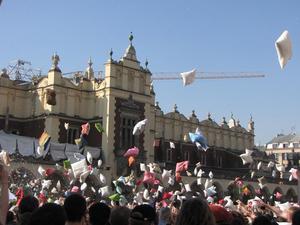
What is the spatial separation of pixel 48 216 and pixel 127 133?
38216 millimetres

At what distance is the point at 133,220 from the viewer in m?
6.04

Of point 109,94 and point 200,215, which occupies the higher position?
point 109,94

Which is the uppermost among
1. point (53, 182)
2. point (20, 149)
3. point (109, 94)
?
point (109, 94)

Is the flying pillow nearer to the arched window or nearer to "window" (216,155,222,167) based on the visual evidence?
the arched window

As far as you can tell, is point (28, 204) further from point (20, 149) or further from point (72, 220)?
point (20, 149)

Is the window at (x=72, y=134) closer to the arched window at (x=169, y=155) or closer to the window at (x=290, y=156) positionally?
the arched window at (x=169, y=155)

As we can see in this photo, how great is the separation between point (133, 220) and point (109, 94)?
3541 cm

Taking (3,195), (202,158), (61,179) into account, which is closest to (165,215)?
(3,195)

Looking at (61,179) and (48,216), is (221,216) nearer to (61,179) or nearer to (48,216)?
(48,216)

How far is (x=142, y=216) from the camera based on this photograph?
6.04 meters

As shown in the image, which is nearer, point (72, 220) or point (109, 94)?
point (72, 220)

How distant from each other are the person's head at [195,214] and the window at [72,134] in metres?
36.6

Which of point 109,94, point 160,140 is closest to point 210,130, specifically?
point 160,140

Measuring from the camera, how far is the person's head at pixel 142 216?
603cm
